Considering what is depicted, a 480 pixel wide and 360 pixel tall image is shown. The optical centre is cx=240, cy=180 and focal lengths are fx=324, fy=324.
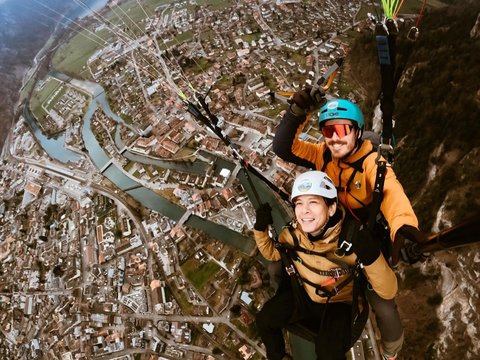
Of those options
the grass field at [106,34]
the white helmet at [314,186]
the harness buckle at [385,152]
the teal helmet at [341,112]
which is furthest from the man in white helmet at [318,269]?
the grass field at [106,34]

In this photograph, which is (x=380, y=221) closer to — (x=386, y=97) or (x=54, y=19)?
(x=386, y=97)

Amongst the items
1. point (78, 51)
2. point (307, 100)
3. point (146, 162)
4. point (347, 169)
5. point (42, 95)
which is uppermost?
point (307, 100)

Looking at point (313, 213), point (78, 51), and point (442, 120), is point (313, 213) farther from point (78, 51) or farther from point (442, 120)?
point (78, 51)

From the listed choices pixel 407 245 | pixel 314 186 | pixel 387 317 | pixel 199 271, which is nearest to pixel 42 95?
pixel 199 271

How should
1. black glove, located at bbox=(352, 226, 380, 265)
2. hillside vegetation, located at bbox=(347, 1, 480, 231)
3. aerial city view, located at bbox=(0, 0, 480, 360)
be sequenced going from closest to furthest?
black glove, located at bbox=(352, 226, 380, 265) → hillside vegetation, located at bbox=(347, 1, 480, 231) → aerial city view, located at bbox=(0, 0, 480, 360)

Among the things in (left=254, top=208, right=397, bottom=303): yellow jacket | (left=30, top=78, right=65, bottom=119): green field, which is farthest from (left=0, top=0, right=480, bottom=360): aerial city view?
(left=254, top=208, right=397, bottom=303): yellow jacket

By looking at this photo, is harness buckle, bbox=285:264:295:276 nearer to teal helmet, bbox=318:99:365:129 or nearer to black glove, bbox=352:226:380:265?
A: black glove, bbox=352:226:380:265
